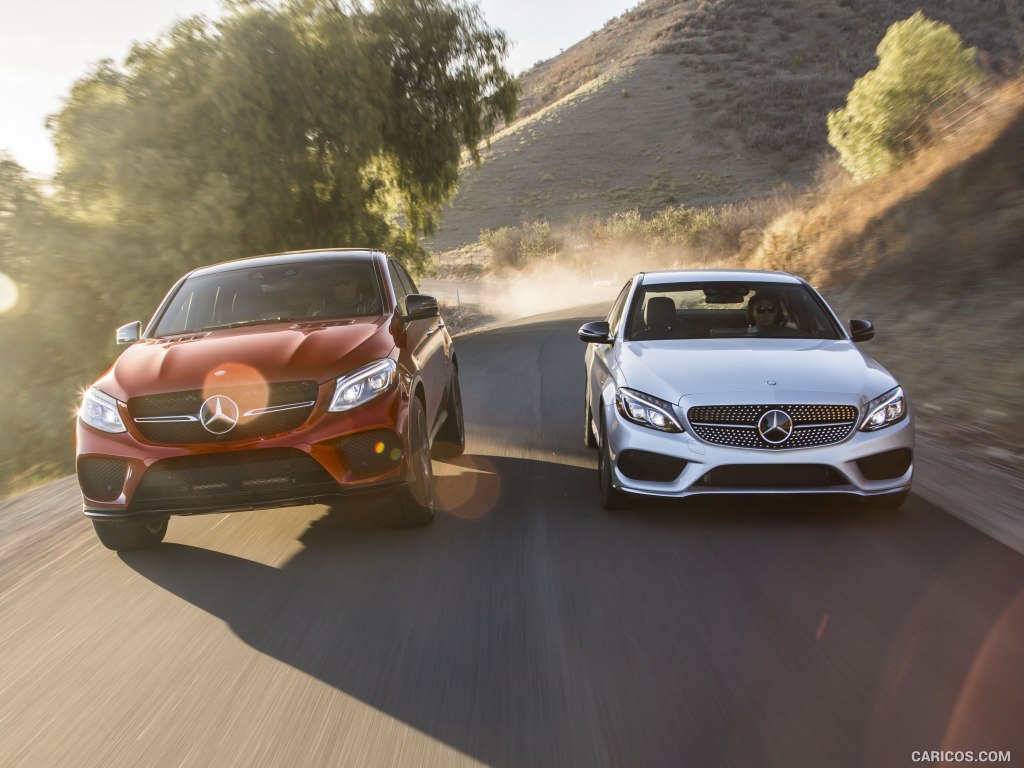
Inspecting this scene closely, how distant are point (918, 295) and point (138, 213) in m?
14.2

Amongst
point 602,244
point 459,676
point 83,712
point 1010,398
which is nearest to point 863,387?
point 459,676

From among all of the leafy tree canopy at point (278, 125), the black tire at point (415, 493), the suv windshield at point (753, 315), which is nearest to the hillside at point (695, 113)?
the leafy tree canopy at point (278, 125)

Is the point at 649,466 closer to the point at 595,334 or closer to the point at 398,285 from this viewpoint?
the point at 595,334

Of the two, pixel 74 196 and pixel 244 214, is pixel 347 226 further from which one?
pixel 74 196

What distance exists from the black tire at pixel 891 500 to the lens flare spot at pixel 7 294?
16771 millimetres

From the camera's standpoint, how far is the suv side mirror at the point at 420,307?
6730mm

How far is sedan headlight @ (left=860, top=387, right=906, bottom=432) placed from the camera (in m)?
5.59

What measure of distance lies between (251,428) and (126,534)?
4.23 feet

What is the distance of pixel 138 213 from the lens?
1859cm

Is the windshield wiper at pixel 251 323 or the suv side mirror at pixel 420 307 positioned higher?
the windshield wiper at pixel 251 323

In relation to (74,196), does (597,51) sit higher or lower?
lower

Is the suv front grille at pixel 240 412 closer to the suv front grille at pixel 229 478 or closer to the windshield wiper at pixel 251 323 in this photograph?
the suv front grille at pixel 229 478

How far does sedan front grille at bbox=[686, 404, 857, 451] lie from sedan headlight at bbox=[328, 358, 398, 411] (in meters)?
1.89

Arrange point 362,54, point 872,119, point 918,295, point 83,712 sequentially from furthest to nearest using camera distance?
point 872,119
point 362,54
point 918,295
point 83,712
